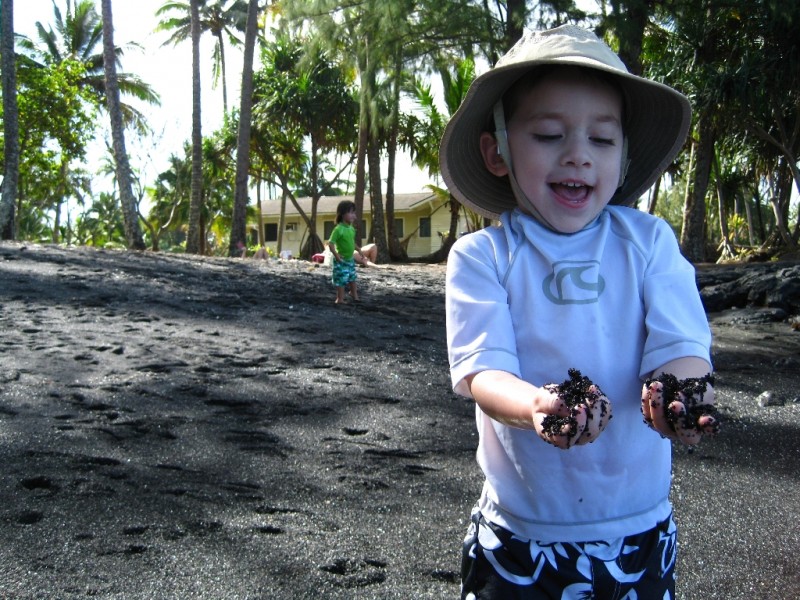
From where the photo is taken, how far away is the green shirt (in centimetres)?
966

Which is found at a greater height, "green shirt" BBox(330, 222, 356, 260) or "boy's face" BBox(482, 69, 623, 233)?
"boy's face" BBox(482, 69, 623, 233)

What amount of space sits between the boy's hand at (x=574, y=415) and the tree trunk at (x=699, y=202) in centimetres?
1530

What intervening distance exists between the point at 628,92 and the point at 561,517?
2.69 ft

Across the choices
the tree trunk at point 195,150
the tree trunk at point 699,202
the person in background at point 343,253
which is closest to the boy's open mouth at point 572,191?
the person in background at point 343,253

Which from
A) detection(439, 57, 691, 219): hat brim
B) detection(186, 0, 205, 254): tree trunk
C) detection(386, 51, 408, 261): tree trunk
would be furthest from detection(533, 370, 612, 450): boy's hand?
detection(386, 51, 408, 261): tree trunk

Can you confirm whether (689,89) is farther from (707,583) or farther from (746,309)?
(707,583)

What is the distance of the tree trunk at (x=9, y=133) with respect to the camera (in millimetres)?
13414

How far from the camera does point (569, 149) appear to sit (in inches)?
56.2

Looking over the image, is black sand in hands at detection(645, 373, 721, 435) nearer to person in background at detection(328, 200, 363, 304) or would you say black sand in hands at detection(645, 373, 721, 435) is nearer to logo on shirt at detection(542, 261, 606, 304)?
logo on shirt at detection(542, 261, 606, 304)

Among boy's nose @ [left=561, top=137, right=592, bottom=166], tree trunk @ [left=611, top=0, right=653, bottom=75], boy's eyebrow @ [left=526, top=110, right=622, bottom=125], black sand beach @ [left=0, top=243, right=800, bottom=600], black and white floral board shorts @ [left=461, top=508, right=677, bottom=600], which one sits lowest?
black sand beach @ [left=0, top=243, right=800, bottom=600]

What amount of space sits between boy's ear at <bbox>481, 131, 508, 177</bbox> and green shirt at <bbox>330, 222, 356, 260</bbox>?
26.1 feet

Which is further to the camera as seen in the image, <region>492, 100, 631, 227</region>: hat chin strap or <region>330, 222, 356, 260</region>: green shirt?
<region>330, 222, 356, 260</region>: green shirt

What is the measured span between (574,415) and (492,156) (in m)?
0.74

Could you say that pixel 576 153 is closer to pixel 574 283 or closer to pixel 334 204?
pixel 574 283
